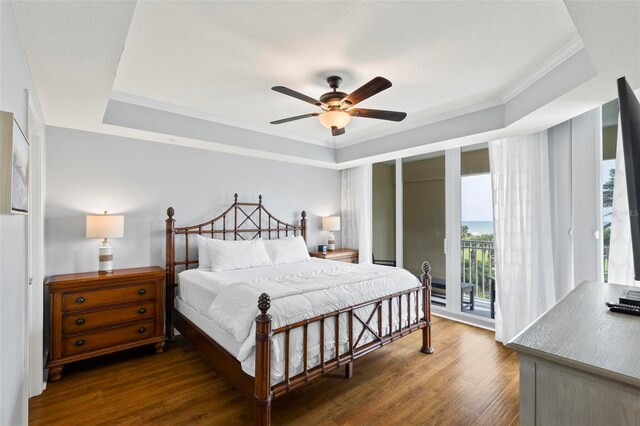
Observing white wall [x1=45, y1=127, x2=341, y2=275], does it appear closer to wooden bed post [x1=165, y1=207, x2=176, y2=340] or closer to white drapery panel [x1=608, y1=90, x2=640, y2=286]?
wooden bed post [x1=165, y1=207, x2=176, y2=340]

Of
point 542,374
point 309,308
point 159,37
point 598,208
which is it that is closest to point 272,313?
point 309,308

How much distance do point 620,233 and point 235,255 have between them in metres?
3.73

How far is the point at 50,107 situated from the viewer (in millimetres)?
2596

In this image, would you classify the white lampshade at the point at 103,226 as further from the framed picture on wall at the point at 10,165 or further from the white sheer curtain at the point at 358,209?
the white sheer curtain at the point at 358,209

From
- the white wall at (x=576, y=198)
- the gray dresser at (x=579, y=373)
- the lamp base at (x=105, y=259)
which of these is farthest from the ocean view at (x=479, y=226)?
the lamp base at (x=105, y=259)

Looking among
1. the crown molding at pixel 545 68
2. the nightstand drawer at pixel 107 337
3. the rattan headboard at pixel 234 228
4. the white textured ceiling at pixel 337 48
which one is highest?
the white textured ceiling at pixel 337 48

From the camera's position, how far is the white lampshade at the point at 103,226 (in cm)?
303

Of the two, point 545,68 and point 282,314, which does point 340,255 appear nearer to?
point 282,314

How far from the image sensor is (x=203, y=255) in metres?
3.73

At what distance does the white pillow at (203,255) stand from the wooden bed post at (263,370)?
1.93 metres

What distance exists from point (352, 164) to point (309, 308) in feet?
10.8

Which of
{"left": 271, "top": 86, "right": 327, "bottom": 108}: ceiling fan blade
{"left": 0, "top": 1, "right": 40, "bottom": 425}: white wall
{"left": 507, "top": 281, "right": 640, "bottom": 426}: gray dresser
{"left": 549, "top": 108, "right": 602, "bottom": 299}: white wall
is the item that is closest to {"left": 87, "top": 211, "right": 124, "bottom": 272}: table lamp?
{"left": 0, "top": 1, "right": 40, "bottom": 425}: white wall

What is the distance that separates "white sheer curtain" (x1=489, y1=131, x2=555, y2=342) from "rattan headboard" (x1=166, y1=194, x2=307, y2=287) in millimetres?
2762

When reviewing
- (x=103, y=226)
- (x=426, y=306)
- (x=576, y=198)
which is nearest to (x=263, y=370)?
(x=426, y=306)
